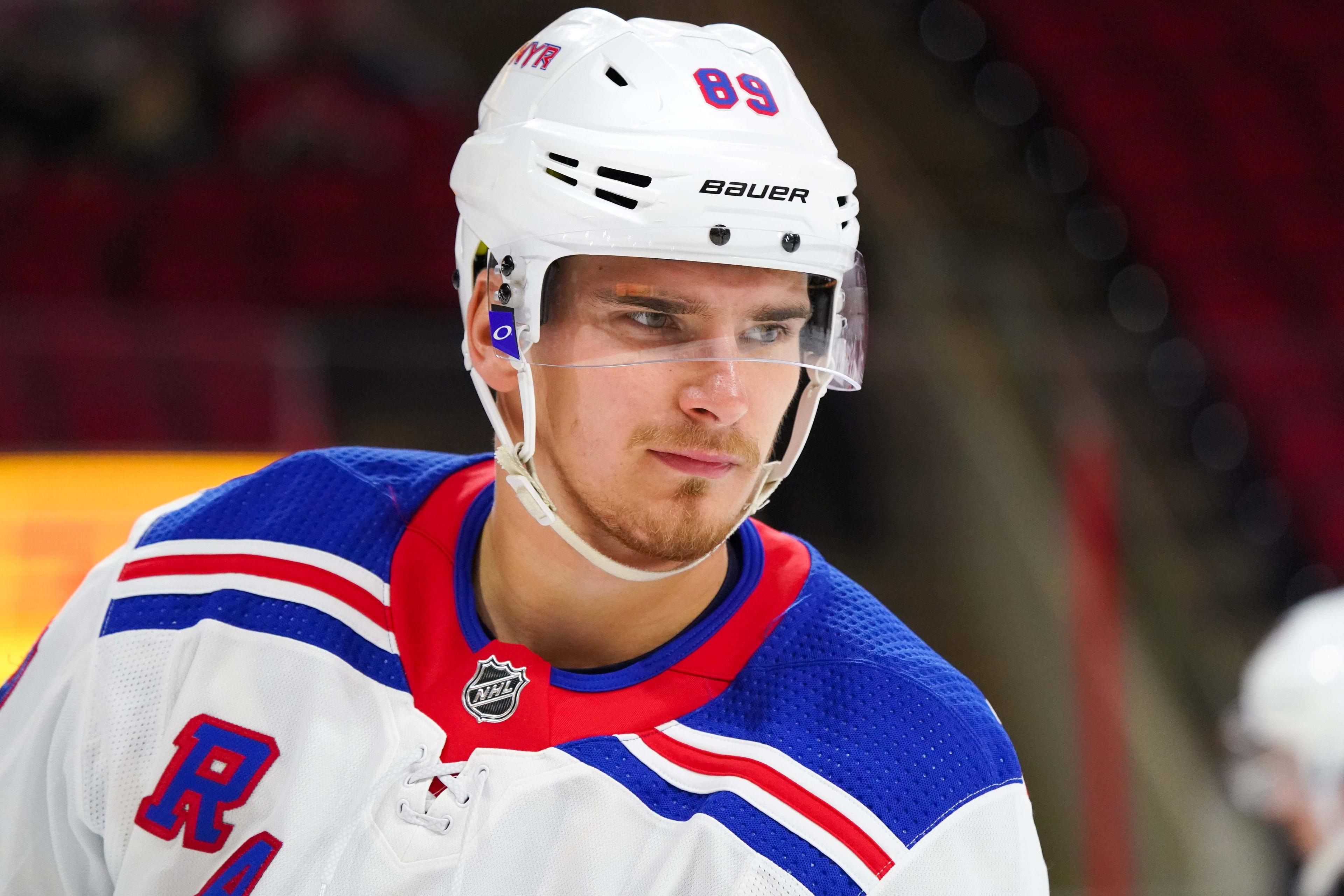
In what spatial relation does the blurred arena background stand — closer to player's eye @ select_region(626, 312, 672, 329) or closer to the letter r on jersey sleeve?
the letter r on jersey sleeve

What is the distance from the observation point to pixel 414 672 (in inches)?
56.9

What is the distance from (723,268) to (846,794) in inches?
19.9

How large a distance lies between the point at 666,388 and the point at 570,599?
272 millimetres

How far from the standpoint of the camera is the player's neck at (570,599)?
1.46m

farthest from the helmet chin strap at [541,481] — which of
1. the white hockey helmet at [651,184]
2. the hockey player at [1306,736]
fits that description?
the hockey player at [1306,736]

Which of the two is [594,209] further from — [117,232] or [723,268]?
[117,232]

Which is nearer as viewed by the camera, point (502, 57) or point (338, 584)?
point (338, 584)

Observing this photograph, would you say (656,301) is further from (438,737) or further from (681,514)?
(438,737)

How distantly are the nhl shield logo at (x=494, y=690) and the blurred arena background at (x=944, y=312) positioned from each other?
74cm

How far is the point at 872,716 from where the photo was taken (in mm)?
1341

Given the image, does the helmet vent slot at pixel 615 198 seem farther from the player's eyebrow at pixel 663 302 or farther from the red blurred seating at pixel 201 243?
the red blurred seating at pixel 201 243

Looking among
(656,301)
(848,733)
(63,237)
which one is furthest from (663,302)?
(63,237)

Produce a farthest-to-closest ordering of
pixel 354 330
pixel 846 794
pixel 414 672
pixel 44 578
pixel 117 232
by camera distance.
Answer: pixel 117 232 → pixel 354 330 → pixel 44 578 → pixel 414 672 → pixel 846 794

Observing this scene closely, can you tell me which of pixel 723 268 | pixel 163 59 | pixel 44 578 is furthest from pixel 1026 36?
pixel 723 268
